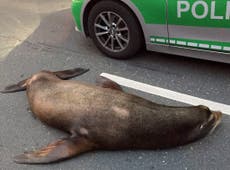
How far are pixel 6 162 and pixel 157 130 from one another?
1.64 m

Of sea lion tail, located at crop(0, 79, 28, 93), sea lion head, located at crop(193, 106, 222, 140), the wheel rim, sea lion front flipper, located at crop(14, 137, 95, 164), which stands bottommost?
sea lion front flipper, located at crop(14, 137, 95, 164)

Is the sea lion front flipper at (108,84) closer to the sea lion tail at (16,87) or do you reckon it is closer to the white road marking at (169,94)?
the white road marking at (169,94)

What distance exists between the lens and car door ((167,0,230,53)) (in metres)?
4.62

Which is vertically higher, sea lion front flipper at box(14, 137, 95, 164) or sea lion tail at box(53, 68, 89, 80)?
sea lion tail at box(53, 68, 89, 80)

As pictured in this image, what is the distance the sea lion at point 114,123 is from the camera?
4035 mm

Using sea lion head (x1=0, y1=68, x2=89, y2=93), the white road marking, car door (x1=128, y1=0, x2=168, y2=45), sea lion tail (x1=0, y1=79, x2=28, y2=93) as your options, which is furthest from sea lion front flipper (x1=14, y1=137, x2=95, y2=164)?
car door (x1=128, y1=0, x2=168, y2=45)

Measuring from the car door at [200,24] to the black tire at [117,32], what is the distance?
56cm

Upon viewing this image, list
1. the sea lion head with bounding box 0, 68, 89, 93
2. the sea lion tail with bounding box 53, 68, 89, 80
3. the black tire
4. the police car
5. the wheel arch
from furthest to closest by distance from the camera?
the sea lion tail with bounding box 53, 68, 89, 80
the black tire
the wheel arch
the sea lion head with bounding box 0, 68, 89, 93
the police car

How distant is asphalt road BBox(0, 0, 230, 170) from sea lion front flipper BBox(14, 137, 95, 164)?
7cm

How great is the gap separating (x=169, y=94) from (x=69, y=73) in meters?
1.47

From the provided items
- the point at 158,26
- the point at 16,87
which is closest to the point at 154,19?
the point at 158,26

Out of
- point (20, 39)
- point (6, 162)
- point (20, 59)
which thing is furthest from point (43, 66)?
point (6, 162)

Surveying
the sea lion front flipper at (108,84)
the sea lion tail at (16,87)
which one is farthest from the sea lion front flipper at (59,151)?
the sea lion tail at (16,87)

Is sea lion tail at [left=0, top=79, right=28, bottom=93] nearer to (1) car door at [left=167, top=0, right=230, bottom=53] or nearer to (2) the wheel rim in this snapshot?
(2) the wheel rim
